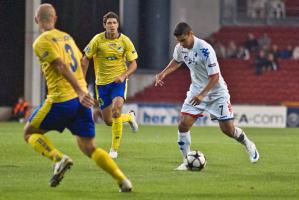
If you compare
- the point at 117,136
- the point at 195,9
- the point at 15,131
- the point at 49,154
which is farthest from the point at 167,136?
the point at 195,9

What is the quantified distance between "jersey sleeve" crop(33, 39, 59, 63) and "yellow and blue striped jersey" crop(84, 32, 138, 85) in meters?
5.20

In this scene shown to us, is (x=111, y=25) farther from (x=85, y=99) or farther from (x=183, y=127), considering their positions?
(x=85, y=99)

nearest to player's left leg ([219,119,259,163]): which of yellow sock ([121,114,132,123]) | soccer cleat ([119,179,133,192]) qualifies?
yellow sock ([121,114,132,123])

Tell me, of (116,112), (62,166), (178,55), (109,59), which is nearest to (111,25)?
(109,59)

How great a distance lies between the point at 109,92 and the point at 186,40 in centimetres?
324

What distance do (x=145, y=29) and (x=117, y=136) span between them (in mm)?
20140

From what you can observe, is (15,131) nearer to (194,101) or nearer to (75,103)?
(194,101)

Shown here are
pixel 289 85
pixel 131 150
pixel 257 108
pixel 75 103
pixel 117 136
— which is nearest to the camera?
pixel 75 103

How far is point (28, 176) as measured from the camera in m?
11.6

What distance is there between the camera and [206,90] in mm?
12180

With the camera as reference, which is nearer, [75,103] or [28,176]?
[75,103]

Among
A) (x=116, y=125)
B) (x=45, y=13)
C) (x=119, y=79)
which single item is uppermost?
(x=45, y=13)

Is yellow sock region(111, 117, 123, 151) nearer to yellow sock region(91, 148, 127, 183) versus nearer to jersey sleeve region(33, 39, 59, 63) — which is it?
yellow sock region(91, 148, 127, 183)

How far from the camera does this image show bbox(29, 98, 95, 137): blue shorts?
972 centimetres
